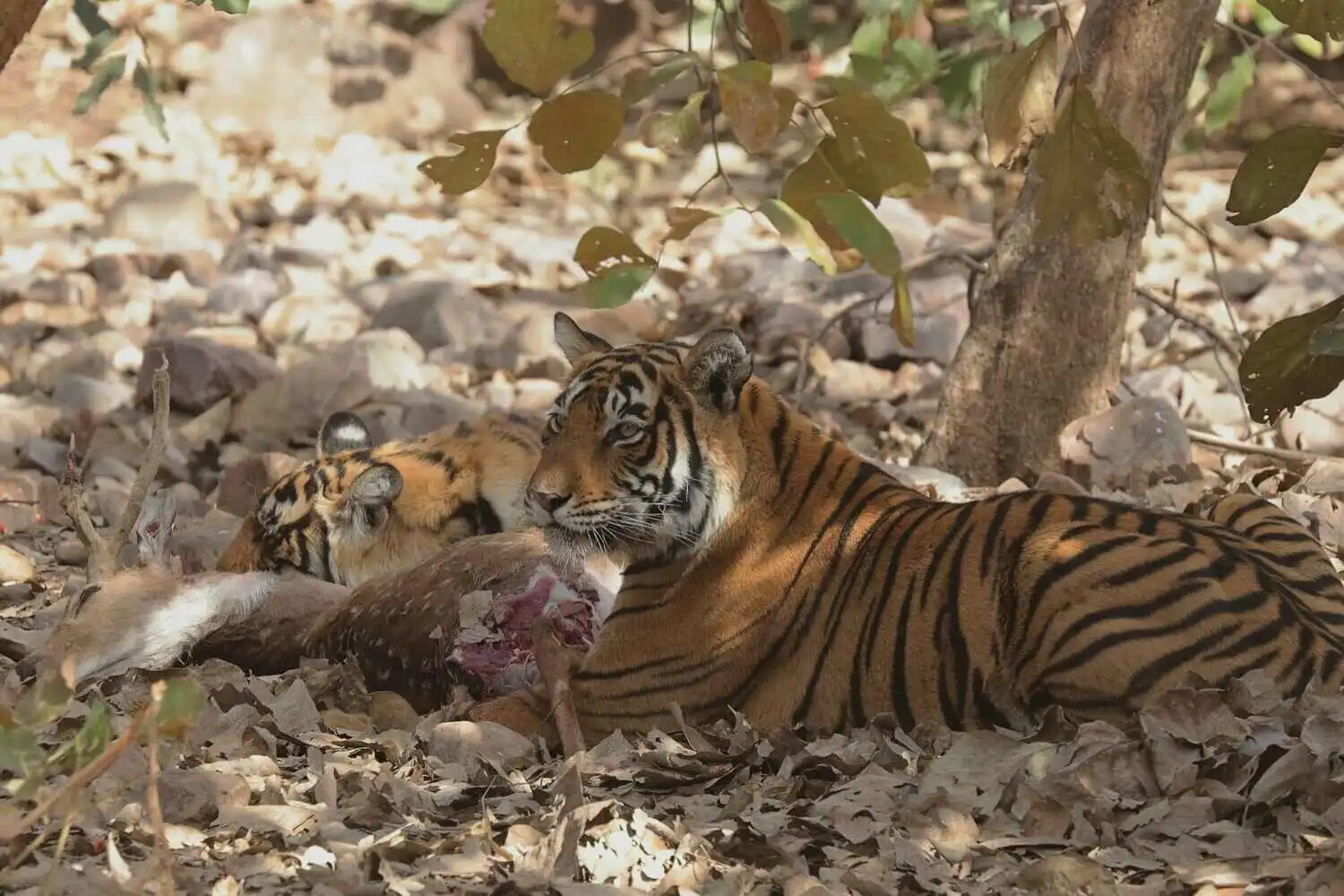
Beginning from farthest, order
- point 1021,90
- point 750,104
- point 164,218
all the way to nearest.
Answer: point 164,218, point 1021,90, point 750,104

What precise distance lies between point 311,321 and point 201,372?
1.28m

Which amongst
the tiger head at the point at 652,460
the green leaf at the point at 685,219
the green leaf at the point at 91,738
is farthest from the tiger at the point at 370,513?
the green leaf at the point at 91,738

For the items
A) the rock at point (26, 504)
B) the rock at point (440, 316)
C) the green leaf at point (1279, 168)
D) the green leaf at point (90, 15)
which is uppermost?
the green leaf at point (1279, 168)

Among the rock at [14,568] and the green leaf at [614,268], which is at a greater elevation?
the green leaf at [614,268]

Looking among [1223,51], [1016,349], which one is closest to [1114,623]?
[1016,349]

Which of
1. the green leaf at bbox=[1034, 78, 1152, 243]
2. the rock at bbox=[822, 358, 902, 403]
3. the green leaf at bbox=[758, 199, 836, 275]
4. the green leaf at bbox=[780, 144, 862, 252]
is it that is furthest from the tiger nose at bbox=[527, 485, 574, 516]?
the rock at bbox=[822, 358, 902, 403]

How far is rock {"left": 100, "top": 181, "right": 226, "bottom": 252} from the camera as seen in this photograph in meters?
10.0

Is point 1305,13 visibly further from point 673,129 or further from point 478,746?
point 478,746

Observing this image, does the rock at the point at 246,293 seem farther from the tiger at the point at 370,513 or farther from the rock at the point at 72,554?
the tiger at the point at 370,513

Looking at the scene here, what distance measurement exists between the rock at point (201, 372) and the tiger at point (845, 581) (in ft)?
11.2

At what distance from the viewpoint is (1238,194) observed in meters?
3.33

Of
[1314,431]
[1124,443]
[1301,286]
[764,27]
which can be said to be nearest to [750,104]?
[764,27]

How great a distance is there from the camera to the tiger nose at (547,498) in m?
3.98

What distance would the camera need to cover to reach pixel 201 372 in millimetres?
7398
